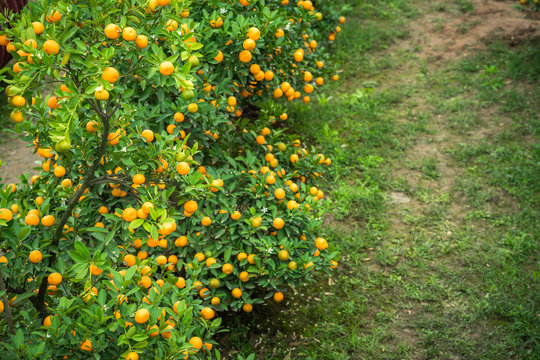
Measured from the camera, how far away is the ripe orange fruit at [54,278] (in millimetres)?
2100

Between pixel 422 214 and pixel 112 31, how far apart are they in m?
3.25

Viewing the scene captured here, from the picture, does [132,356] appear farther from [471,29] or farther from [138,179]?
[471,29]

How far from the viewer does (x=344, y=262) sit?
152 inches

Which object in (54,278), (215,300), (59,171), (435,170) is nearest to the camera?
(54,278)

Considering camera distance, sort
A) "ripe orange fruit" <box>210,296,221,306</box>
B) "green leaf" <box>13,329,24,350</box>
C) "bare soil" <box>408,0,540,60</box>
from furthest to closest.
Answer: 1. "bare soil" <box>408,0,540,60</box>
2. "ripe orange fruit" <box>210,296,221,306</box>
3. "green leaf" <box>13,329,24,350</box>

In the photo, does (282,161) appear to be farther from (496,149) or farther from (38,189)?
(496,149)

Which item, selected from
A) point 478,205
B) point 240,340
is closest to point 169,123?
point 240,340

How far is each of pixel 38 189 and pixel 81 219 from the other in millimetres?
295

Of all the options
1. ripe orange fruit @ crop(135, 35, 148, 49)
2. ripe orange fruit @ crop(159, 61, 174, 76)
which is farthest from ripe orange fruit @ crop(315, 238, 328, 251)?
ripe orange fruit @ crop(135, 35, 148, 49)

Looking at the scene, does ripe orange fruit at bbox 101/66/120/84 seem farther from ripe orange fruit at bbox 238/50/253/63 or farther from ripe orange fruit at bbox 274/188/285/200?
ripe orange fruit at bbox 274/188/285/200

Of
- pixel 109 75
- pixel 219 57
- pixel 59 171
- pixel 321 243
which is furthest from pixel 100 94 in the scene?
pixel 321 243

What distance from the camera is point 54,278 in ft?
6.89

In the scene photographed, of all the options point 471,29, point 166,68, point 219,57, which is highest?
point 166,68

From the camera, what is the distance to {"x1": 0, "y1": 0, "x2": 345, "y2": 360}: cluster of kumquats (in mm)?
1882
